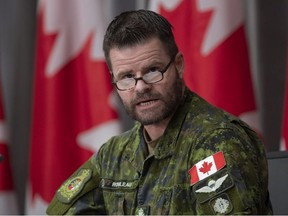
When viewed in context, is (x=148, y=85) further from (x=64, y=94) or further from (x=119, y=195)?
(x=64, y=94)

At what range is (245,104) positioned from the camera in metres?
2.47

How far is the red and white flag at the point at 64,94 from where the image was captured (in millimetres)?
2670

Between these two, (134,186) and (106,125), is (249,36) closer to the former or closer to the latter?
(106,125)

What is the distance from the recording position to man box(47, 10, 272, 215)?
1.39 meters

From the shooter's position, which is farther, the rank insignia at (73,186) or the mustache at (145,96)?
the rank insignia at (73,186)

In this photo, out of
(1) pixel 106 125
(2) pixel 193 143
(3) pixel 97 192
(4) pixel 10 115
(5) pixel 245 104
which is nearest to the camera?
(2) pixel 193 143

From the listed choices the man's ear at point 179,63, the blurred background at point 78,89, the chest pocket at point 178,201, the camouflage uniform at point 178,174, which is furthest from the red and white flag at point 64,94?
the chest pocket at point 178,201

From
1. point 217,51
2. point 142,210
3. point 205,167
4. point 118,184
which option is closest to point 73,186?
point 118,184

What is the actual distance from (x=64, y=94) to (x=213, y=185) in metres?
1.43

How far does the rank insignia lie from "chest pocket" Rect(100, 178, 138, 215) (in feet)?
0.18

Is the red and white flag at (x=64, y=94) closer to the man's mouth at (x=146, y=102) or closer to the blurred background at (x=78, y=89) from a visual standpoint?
the blurred background at (x=78, y=89)

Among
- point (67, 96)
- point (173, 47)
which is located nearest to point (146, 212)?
point (173, 47)

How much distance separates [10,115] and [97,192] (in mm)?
1213

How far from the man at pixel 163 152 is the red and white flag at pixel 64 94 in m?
0.92
